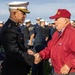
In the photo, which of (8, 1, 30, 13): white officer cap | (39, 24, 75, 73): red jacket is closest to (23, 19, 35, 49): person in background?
(8, 1, 30, 13): white officer cap

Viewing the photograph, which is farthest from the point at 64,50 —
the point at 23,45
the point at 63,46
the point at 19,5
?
the point at 19,5

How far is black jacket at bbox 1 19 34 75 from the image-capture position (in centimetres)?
719

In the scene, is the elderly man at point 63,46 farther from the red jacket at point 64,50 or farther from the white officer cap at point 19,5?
the white officer cap at point 19,5

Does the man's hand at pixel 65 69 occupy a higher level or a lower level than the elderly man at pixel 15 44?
lower

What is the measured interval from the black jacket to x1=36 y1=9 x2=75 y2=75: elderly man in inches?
14.6

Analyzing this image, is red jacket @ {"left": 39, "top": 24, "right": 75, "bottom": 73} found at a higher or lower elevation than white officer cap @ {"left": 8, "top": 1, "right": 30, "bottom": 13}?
lower

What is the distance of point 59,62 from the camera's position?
7.44m

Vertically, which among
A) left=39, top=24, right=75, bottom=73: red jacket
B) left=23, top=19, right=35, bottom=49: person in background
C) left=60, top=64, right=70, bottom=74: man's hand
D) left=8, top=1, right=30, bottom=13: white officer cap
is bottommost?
left=23, top=19, right=35, bottom=49: person in background

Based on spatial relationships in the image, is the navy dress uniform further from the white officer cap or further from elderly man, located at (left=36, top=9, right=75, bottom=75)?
elderly man, located at (left=36, top=9, right=75, bottom=75)

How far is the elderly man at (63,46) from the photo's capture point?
727cm

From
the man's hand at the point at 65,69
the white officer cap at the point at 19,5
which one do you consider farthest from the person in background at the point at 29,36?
the man's hand at the point at 65,69

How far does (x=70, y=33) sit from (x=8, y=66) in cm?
118

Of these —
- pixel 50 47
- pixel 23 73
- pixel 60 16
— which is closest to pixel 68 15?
pixel 60 16

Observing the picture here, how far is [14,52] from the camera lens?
23.9ft
